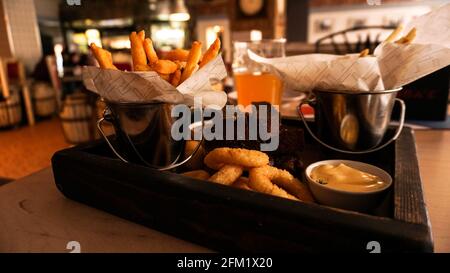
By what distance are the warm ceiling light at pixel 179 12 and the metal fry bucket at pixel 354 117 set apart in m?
9.01

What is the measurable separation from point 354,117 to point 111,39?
Result: 10157 millimetres

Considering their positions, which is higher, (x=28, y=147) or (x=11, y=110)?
(x=11, y=110)

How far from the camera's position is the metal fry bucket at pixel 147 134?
2.16ft

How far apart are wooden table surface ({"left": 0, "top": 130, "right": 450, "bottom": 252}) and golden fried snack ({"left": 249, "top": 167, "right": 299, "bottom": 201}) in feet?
0.52

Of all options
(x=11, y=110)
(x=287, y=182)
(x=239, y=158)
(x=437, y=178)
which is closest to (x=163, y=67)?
(x=239, y=158)

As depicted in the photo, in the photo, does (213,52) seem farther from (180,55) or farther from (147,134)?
(147,134)

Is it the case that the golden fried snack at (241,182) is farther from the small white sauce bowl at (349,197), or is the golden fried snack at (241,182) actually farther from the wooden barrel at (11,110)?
the wooden barrel at (11,110)

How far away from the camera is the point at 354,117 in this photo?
752 mm

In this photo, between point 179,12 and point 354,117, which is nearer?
point 354,117

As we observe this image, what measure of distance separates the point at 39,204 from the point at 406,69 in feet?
3.03

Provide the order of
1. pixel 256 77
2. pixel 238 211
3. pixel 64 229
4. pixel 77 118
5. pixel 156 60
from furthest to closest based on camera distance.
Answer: pixel 77 118
pixel 256 77
pixel 156 60
pixel 64 229
pixel 238 211

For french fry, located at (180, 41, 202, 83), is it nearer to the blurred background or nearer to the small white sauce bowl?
the blurred background

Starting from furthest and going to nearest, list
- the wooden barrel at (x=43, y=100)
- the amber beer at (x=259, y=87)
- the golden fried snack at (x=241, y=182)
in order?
1. the wooden barrel at (x=43, y=100)
2. the amber beer at (x=259, y=87)
3. the golden fried snack at (x=241, y=182)

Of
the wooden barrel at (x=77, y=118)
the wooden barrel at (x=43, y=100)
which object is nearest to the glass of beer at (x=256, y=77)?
the wooden barrel at (x=77, y=118)
